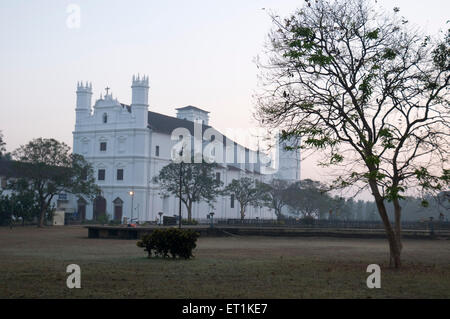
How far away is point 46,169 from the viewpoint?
50281 millimetres

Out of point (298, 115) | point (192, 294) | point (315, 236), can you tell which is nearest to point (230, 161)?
point (315, 236)

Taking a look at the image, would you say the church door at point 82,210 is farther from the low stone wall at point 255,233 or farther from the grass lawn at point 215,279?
the grass lawn at point 215,279

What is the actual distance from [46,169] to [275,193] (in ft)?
127

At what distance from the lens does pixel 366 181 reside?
15375 millimetres

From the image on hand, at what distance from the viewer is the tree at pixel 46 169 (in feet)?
164

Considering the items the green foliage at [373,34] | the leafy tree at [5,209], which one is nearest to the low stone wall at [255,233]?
the leafy tree at [5,209]

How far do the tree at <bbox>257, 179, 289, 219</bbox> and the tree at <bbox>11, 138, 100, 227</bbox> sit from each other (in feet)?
95.2

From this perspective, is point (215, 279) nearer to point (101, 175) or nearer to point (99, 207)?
point (99, 207)

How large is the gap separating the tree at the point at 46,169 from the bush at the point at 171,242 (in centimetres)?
3446

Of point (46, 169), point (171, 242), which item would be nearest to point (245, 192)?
point (46, 169)

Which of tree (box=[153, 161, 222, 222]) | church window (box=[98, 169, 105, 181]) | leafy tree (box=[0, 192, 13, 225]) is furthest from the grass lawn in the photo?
church window (box=[98, 169, 105, 181])

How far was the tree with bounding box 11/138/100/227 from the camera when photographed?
50.0m
